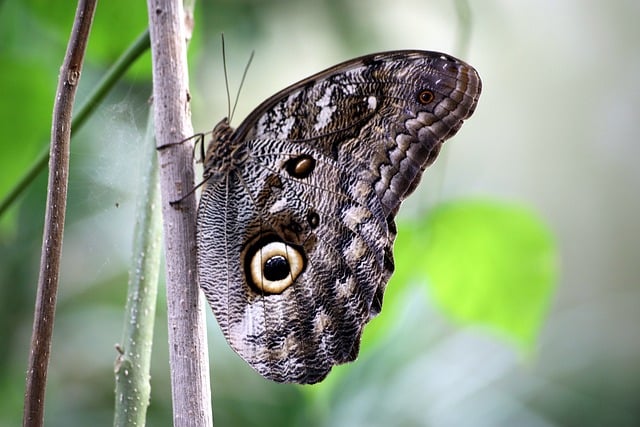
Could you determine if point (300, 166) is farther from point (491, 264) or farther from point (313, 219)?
point (491, 264)

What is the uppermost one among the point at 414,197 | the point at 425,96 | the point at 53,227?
the point at 414,197

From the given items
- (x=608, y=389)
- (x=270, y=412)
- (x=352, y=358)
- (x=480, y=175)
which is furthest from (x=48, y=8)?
(x=608, y=389)

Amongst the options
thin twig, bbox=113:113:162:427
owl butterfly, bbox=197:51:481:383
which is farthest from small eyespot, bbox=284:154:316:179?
thin twig, bbox=113:113:162:427

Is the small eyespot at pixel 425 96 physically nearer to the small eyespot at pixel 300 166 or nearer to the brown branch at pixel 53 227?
the small eyespot at pixel 300 166

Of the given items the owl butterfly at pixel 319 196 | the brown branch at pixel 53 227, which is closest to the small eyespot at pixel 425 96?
the owl butterfly at pixel 319 196

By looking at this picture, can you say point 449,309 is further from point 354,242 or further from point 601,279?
point 601,279

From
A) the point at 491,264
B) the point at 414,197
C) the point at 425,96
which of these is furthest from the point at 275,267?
the point at 414,197
